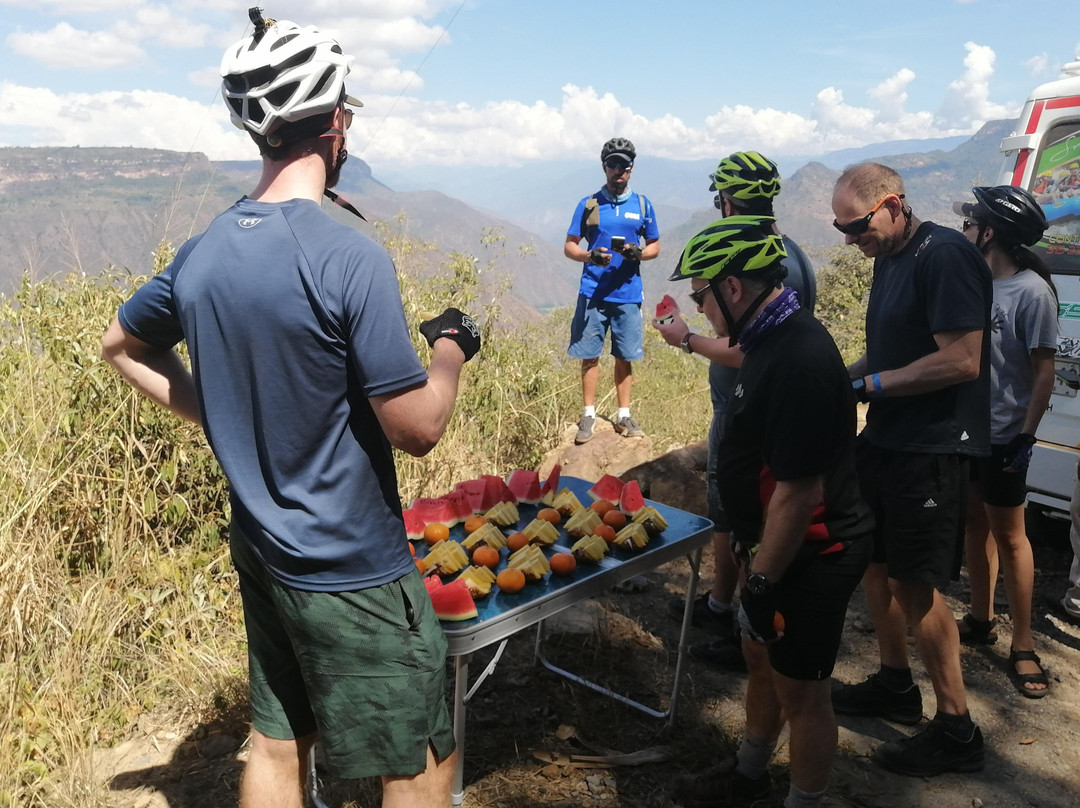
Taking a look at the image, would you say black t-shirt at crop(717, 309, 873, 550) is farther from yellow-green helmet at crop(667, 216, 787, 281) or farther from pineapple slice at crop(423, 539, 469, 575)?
pineapple slice at crop(423, 539, 469, 575)

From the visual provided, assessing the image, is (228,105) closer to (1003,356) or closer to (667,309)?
(667,309)

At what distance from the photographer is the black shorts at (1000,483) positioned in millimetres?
3969

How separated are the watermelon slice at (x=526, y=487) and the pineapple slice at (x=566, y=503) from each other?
9cm

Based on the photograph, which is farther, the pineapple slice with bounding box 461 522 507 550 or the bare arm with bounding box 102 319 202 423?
the pineapple slice with bounding box 461 522 507 550

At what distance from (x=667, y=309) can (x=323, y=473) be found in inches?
79.9

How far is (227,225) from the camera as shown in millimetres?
1833

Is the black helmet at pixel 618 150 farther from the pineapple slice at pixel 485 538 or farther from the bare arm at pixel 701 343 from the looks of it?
the pineapple slice at pixel 485 538

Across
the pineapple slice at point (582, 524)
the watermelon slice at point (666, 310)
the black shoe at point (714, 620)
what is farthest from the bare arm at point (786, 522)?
the black shoe at point (714, 620)

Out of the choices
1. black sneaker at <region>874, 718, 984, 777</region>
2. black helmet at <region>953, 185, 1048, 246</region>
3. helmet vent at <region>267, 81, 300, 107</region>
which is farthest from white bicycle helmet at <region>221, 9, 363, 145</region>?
black sneaker at <region>874, 718, 984, 777</region>

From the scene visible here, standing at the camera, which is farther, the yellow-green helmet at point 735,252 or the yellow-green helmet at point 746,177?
the yellow-green helmet at point 746,177

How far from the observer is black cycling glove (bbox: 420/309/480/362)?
2.03 meters

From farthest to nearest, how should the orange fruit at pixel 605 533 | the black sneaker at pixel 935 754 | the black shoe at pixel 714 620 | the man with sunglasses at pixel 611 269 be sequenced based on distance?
the man with sunglasses at pixel 611 269 < the black shoe at pixel 714 620 < the black sneaker at pixel 935 754 < the orange fruit at pixel 605 533

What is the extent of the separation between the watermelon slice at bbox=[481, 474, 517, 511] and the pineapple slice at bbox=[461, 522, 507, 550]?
27 cm

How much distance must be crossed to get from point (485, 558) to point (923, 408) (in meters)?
1.79
